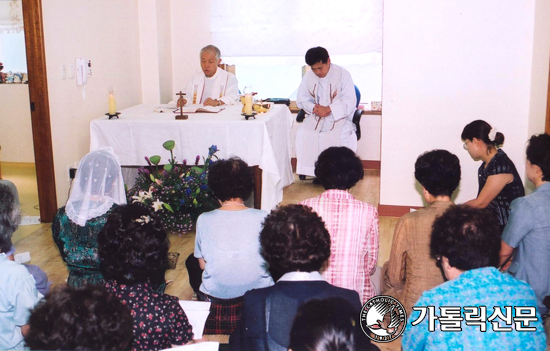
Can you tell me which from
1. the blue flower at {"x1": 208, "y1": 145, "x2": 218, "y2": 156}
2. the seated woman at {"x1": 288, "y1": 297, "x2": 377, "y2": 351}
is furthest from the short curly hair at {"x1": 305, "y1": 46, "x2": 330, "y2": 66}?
the seated woman at {"x1": 288, "y1": 297, "x2": 377, "y2": 351}

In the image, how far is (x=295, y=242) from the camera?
1.78 meters

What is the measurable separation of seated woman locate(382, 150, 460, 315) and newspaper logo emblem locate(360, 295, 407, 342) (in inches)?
7.4

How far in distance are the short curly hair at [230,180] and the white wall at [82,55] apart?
2.57 meters

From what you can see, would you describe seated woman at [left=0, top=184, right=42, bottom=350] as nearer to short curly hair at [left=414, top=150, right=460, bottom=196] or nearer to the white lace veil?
the white lace veil

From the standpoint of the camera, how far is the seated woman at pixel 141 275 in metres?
1.77

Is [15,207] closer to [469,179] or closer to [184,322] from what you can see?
[184,322]

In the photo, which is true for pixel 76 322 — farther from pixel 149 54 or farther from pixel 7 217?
pixel 149 54

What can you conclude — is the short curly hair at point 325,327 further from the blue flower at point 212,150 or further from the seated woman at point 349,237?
the blue flower at point 212,150

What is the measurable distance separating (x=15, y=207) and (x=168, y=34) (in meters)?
4.73

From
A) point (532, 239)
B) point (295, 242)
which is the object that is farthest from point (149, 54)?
point (295, 242)

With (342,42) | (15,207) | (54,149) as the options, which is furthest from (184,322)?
(342,42)

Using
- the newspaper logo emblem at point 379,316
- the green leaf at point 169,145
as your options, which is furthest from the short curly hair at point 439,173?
the green leaf at point 169,145

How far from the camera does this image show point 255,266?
2.43 meters

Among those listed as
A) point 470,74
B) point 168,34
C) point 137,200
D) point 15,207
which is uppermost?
point 168,34
